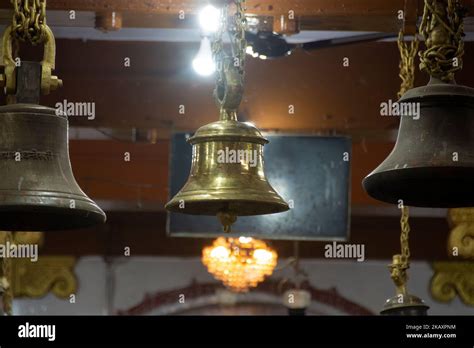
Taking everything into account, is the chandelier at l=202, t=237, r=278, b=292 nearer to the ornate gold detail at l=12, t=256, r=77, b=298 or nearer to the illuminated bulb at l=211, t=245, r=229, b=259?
the illuminated bulb at l=211, t=245, r=229, b=259

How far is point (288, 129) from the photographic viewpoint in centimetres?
817

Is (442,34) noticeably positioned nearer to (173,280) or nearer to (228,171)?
(228,171)

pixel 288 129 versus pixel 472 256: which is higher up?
pixel 288 129

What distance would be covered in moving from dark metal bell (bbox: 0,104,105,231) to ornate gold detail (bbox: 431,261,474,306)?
6097 millimetres

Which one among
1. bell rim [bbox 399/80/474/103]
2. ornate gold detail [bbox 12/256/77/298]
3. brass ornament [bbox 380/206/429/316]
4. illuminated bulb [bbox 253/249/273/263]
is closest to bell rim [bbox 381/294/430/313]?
brass ornament [bbox 380/206/429/316]

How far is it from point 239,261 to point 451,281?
6.15 feet

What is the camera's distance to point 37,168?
14.5 feet

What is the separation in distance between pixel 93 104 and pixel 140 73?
37 centimetres

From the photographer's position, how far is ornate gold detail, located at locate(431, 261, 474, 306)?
10.2 meters

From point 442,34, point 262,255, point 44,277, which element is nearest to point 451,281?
point 262,255

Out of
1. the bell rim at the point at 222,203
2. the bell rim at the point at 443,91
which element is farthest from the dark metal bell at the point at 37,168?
the bell rim at the point at 443,91

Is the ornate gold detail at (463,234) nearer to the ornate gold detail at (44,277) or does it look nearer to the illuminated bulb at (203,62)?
the illuminated bulb at (203,62)

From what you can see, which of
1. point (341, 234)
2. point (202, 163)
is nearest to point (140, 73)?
point (341, 234)
